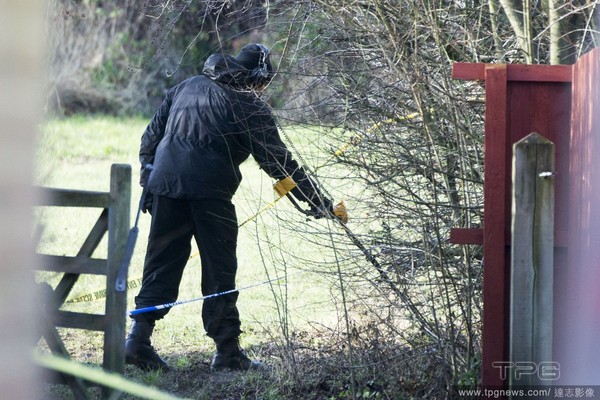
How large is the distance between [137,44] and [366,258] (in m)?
17.4

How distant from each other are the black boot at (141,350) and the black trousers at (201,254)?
0.08 m

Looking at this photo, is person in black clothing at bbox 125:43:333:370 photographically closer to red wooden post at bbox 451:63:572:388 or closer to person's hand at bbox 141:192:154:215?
person's hand at bbox 141:192:154:215

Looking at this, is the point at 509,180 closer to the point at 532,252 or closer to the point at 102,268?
the point at 532,252

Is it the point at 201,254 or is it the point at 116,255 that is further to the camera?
the point at 201,254

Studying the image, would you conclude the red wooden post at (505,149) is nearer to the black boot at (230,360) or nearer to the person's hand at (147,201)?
the black boot at (230,360)

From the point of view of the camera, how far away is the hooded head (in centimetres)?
524

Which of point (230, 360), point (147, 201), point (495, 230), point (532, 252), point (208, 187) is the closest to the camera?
point (532, 252)

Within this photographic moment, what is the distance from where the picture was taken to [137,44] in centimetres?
2105

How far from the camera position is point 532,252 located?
3.38 m

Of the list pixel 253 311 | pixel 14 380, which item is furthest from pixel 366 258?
pixel 14 380

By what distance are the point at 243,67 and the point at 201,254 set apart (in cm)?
125

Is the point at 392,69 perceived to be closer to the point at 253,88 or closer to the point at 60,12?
the point at 253,88

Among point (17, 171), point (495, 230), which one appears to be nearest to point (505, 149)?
point (495, 230)

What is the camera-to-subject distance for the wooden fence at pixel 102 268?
402cm
